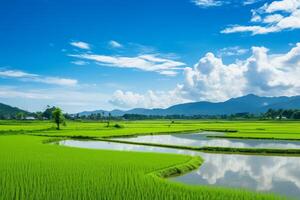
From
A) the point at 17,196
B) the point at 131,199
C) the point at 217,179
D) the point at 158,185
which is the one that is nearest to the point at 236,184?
the point at 217,179

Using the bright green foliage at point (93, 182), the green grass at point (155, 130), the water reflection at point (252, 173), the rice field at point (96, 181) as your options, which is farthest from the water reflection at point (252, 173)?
the green grass at point (155, 130)

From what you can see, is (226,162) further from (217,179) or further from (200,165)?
(217,179)

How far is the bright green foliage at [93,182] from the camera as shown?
11250mm

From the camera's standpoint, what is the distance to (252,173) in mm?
17406

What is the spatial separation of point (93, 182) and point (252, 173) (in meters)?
8.32

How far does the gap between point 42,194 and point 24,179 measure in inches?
97.8

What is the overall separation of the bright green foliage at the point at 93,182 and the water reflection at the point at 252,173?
6.35 ft

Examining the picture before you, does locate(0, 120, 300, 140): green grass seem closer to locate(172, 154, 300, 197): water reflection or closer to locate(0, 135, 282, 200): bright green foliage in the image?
locate(172, 154, 300, 197): water reflection

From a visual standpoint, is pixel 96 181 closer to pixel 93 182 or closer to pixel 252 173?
pixel 93 182

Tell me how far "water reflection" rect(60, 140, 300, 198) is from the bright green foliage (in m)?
1.93

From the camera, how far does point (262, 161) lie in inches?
848

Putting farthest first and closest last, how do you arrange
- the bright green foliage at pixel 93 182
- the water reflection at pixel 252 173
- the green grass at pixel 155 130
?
the green grass at pixel 155 130, the water reflection at pixel 252 173, the bright green foliage at pixel 93 182

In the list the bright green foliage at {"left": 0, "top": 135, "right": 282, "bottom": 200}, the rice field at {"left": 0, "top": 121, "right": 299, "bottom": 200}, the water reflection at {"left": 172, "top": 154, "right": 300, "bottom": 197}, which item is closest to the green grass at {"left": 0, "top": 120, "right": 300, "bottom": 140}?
the water reflection at {"left": 172, "top": 154, "right": 300, "bottom": 197}

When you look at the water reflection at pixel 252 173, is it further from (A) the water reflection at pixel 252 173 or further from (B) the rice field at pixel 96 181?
(B) the rice field at pixel 96 181
